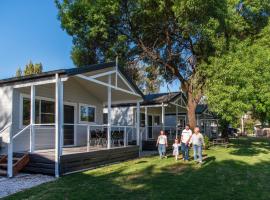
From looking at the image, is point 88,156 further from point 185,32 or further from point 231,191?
point 185,32

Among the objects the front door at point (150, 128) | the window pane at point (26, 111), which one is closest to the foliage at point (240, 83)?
the window pane at point (26, 111)

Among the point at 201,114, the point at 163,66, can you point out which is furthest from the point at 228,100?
the point at 201,114

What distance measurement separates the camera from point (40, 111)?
1435 cm

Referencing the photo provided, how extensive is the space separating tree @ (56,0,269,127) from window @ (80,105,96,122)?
15.7 feet

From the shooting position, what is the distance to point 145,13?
1917 centimetres

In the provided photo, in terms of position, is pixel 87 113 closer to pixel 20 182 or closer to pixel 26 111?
pixel 26 111

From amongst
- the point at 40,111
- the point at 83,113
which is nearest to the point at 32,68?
the point at 83,113

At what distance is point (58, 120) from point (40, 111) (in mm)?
3726

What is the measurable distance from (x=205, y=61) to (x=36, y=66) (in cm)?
2354

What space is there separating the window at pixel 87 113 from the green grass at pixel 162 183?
514 centimetres

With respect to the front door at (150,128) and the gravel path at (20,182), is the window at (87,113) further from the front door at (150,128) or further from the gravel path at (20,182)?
the front door at (150,128)

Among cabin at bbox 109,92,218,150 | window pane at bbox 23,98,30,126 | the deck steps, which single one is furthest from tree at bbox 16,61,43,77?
the deck steps

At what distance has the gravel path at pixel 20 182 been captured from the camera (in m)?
8.54

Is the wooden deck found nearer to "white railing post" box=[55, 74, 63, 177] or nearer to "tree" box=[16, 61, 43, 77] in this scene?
"white railing post" box=[55, 74, 63, 177]
